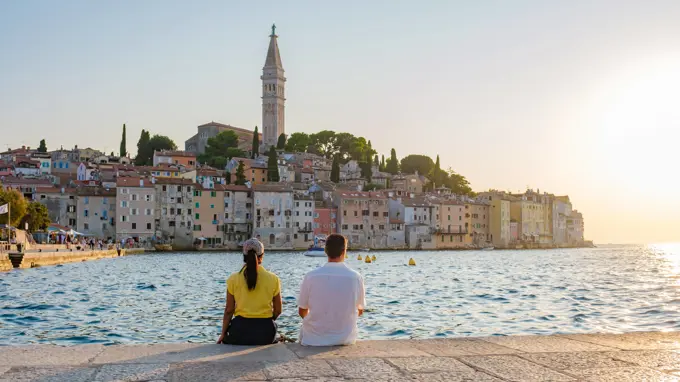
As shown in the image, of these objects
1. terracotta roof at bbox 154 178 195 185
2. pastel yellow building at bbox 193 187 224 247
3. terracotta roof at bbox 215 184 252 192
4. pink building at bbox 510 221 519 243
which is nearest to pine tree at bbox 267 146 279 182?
terracotta roof at bbox 215 184 252 192

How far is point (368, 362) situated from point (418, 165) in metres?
125

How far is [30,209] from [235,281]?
54.7 metres

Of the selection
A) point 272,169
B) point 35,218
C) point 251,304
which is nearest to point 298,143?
point 272,169

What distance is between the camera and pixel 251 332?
6.60 metres

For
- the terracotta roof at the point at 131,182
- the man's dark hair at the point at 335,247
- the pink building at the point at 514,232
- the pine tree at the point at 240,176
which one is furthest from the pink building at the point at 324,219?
the man's dark hair at the point at 335,247

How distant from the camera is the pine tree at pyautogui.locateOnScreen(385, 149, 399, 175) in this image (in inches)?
4988

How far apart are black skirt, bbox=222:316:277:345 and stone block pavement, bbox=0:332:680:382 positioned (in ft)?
0.90

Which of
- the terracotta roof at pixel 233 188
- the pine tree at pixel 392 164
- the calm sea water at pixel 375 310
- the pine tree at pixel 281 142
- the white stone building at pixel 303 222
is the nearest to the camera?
the calm sea water at pixel 375 310

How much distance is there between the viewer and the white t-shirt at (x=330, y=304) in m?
6.29

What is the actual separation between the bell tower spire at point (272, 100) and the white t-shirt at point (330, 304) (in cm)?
12534

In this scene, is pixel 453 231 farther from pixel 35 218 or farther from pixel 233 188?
pixel 35 218

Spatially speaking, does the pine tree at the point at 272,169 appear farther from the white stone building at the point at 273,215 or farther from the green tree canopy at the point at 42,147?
the green tree canopy at the point at 42,147

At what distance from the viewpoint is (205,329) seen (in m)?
13.8

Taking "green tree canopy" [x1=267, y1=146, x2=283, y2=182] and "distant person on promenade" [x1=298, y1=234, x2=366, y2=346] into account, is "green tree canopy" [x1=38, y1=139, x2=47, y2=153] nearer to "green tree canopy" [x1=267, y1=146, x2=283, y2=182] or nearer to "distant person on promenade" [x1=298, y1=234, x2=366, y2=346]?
"green tree canopy" [x1=267, y1=146, x2=283, y2=182]
